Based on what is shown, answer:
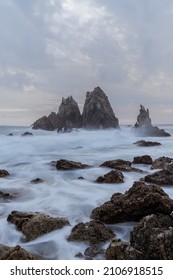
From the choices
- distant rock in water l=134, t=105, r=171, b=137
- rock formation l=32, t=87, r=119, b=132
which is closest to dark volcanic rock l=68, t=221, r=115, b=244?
distant rock in water l=134, t=105, r=171, b=137

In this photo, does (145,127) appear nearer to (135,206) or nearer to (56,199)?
(56,199)

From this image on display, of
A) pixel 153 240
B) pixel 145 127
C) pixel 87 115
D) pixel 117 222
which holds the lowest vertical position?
pixel 117 222

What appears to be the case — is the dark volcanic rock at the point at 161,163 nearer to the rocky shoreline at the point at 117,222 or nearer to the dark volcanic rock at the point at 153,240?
the rocky shoreline at the point at 117,222

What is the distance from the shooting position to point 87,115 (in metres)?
50.6

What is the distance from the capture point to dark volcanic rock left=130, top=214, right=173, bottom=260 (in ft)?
14.3

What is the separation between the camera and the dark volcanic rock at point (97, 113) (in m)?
49.1

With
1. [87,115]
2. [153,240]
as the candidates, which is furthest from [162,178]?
[87,115]

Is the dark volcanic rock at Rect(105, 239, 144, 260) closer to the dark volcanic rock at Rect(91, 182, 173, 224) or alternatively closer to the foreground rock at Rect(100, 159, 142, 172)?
the dark volcanic rock at Rect(91, 182, 173, 224)

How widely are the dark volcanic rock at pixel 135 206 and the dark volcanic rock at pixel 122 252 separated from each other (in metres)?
1.83

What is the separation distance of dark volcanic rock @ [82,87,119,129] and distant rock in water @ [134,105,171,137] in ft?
14.5

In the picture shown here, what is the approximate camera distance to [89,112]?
1988 inches

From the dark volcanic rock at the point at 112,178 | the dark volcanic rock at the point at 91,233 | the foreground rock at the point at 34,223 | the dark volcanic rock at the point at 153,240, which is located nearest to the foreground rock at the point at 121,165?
the dark volcanic rock at the point at 112,178

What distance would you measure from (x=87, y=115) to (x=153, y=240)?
152ft

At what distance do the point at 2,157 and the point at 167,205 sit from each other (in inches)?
502
